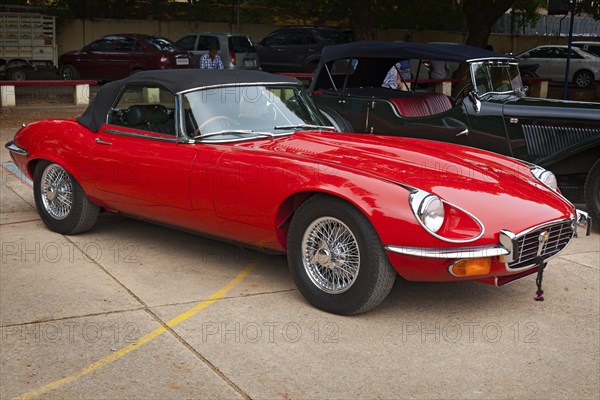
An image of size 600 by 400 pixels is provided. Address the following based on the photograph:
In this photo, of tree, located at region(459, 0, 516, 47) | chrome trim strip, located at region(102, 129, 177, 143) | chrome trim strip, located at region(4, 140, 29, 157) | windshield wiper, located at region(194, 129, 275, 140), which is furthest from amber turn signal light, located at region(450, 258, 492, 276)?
tree, located at region(459, 0, 516, 47)

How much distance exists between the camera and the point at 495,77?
9359 mm

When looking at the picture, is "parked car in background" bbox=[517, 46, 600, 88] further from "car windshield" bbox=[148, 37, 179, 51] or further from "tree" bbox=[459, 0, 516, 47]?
"car windshield" bbox=[148, 37, 179, 51]

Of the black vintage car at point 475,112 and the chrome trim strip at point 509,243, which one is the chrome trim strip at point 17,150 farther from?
the chrome trim strip at point 509,243

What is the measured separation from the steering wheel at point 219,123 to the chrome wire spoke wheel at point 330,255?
50.7 inches

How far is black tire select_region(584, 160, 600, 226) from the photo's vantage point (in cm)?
784

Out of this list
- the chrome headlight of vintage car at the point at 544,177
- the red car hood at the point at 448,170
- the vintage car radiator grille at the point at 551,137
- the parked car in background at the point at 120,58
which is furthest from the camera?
the parked car in background at the point at 120,58

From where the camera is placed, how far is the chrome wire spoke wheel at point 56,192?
705 cm

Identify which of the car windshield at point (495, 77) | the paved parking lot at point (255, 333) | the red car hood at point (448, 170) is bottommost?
the paved parking lot at point (255, 333)

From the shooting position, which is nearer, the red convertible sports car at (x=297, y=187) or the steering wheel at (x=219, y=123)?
the red convertible sports car at (x=297, y=187)

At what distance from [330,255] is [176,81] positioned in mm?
2124

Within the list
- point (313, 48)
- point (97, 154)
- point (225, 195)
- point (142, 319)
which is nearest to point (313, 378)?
point (142, 319)

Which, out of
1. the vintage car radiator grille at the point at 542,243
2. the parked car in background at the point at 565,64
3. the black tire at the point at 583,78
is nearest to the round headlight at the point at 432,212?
the vintage car radiator grille at the point at 542,243

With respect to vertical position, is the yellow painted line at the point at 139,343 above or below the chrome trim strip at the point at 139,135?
below

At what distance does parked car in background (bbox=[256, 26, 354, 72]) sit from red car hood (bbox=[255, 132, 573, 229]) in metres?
20.8
